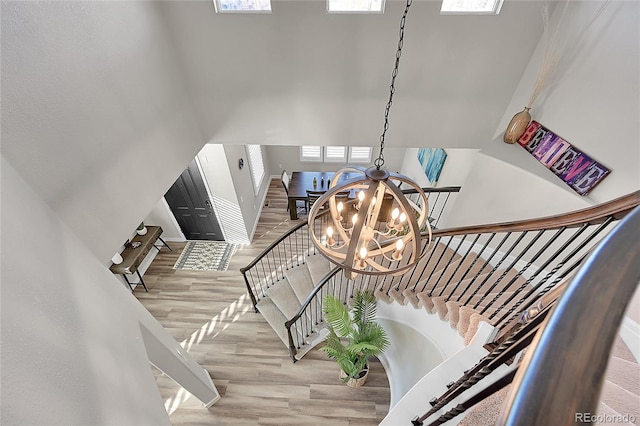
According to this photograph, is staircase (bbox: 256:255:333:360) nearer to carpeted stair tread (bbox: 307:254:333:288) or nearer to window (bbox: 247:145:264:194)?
carpeted stair tread (bbox: 307:254:333:288)

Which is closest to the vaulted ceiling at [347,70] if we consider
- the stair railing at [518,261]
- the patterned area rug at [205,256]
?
the stair railing at [518,261]

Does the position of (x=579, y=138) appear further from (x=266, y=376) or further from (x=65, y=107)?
(x=266, y=376)

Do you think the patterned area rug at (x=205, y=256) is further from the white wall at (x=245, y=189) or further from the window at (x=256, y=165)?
the window at (x=256, y=165)

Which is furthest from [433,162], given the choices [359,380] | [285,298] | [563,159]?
[359,380]

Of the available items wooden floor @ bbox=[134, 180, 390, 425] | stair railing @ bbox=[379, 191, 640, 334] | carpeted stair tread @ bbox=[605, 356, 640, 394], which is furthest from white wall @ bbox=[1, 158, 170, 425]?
carpeted stair tread @ bbox=[605, 356, 640, 394]

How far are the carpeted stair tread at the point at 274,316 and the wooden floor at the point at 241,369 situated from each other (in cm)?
14

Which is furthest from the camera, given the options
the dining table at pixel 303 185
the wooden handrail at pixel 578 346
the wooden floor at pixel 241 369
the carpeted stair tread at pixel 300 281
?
the dining table at pixel 303 185

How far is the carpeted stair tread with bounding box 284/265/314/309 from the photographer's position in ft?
16.4

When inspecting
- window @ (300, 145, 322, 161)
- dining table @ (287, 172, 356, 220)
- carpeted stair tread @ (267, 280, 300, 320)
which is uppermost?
window @ (300, 145, 322, 161)

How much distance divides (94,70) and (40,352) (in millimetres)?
2157

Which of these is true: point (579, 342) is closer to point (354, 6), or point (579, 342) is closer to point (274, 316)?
point (354, 6)

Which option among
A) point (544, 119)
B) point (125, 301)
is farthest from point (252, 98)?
point (544, 119)

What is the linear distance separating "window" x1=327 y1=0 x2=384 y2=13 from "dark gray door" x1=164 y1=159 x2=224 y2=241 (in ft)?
11.5

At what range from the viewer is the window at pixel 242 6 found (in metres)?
3.26
